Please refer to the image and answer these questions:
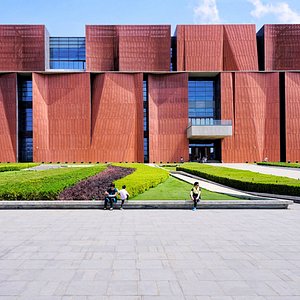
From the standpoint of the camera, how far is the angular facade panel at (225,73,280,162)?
3684 cm

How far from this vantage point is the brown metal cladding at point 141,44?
121ft

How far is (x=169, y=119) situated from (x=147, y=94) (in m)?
4.72

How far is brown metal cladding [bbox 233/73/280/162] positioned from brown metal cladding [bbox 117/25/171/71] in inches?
438

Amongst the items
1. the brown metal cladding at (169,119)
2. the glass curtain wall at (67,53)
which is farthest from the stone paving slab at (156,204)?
the glass curtain wall at (67,53)

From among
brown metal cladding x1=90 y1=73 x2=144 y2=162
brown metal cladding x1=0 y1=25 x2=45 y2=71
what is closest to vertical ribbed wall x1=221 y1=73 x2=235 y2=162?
brown metal cladding x1=90 y1=73 x2=144 y2=162

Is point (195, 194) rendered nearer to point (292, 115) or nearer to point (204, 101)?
point (204, 101)

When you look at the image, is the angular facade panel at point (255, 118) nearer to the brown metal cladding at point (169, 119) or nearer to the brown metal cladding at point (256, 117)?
the brown metal cladding at point (256, 117)

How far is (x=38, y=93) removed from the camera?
36344 mm

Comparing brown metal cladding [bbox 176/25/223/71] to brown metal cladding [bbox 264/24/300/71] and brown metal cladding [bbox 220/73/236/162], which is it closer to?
brown metal cladding [bbox 220/73/236/162]

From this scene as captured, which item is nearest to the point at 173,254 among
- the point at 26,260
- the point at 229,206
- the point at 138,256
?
the point at 138,256

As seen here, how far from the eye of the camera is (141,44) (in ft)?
122

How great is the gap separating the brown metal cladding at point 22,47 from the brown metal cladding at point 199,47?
1883 centimetres

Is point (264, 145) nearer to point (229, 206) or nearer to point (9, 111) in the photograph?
point (229, 206)

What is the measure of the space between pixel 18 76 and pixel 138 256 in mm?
39377
